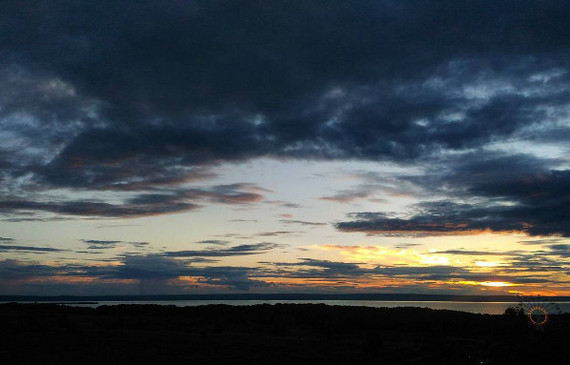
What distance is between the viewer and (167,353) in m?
36.0

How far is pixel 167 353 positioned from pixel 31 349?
28.6 ft

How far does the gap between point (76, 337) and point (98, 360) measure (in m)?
12.6

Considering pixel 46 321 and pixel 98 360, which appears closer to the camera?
pixel 98 360

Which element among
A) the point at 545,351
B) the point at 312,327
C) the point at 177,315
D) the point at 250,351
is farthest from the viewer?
the point at 177,315

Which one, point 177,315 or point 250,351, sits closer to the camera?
point 250,351

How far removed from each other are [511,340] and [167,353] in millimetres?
21650

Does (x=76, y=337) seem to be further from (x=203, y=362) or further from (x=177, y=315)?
(x=177, y=315)

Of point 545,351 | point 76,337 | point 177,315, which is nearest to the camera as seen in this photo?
point 545,351

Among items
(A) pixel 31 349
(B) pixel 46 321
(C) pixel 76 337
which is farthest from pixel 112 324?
(A) pixel 31 349

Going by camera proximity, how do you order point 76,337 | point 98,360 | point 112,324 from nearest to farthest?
point 98,360, point 76,337, point 112,324

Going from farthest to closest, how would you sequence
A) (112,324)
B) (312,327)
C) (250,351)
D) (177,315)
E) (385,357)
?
(177,315) < (312,327) < (112,324) < (250,351) < (385,357)

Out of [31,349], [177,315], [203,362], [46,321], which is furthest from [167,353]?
[177,315]

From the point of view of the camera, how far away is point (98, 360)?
31812mm

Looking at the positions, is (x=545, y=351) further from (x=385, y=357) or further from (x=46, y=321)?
(x=46, y=321)
